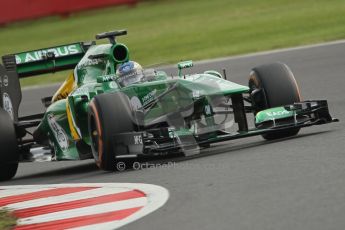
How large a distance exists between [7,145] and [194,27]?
662 inches

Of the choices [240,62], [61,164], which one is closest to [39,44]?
[240,62]

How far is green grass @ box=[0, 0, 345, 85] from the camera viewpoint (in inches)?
854

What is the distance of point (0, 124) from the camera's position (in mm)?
10320

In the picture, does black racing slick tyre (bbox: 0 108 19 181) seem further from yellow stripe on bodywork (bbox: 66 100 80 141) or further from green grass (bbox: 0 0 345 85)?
green grass (bbox: 0 0 345 85)

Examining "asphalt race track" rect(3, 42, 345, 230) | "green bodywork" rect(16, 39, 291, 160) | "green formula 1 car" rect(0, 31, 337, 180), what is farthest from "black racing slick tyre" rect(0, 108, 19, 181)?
"green bodywork" rect(16, 39, 291, 160)

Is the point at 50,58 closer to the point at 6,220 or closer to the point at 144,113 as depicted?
the point at 144,113

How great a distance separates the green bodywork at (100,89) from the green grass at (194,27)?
28.8 feet

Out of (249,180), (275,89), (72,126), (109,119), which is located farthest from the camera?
(72,126)

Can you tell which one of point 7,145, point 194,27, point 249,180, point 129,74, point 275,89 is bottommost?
point 249,180

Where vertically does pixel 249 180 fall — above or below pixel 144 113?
below

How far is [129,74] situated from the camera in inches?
400

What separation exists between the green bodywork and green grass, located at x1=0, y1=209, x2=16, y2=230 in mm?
2171

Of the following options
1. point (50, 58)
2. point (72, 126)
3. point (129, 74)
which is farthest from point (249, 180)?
point (50, 58)

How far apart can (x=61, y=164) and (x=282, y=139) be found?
293cm
